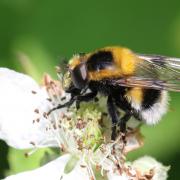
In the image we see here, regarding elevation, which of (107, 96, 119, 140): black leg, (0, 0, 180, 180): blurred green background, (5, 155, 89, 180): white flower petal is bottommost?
(5, 155, 89, 180): white flower petal

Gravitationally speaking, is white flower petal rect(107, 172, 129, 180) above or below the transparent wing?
below

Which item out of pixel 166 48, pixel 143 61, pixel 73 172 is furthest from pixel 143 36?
pixel 73 172

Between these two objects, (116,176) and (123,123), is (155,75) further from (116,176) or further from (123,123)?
(116,176)

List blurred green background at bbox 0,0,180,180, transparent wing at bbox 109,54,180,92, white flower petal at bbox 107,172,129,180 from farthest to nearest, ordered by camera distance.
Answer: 1. blurred green background at bbox 0,0,180,180
2. white flower petal at bbox 107,172,129,180
3. transparent wing at bbox 109,54,180,92

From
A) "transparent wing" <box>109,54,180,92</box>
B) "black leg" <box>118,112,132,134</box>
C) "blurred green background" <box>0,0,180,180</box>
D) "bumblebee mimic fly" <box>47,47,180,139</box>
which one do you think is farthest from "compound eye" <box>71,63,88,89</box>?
"blurred green background" <box>0,0,180,180</box>

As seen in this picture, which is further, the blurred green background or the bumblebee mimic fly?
the blurred green background

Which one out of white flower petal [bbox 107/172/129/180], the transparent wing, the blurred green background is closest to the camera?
the transparent wing

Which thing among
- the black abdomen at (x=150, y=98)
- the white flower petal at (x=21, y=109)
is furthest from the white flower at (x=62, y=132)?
the black abdomen at (x=150, y=98)

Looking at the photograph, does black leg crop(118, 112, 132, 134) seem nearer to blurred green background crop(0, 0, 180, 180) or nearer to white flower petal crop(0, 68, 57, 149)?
white flower petal crop(0, 68, 57, 149)
